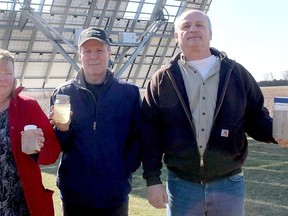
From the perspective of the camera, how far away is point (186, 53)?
3273mm

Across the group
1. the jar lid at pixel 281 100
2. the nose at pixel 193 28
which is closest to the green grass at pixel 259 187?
the jar lid at pixel 281 100

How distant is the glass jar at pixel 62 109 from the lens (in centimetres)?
323

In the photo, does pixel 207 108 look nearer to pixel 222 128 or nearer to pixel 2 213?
pixel 222 128

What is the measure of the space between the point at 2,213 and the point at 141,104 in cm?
117

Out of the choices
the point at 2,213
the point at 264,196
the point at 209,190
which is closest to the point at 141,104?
the point at 209,190

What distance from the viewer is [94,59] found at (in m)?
3.46

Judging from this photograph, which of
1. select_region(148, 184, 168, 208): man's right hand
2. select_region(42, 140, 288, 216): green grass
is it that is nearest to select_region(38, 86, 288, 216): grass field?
select_region(42, 140, 288, 216): green grass

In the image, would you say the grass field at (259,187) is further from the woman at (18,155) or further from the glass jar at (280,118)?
the glass jar at (280,118)

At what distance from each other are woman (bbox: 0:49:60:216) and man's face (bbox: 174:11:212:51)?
1056mm

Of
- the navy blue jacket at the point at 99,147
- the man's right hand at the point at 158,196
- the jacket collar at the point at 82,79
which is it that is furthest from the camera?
the jacket collar at the point at 82,79

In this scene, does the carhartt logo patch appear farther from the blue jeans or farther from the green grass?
the green grass

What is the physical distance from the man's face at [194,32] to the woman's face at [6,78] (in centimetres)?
113

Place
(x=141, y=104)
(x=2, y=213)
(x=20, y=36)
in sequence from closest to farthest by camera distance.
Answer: (x=2, y=213) → (x=141, y=104) → (x=20, y=36)

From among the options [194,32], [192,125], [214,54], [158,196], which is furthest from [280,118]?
[158,196]
